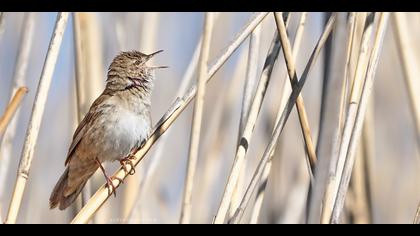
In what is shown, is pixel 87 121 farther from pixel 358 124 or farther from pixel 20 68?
pixel 358 124

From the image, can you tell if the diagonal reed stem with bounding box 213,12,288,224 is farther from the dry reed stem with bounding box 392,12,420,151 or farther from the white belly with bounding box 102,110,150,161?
the white belly with bounding box 102,110,150,161

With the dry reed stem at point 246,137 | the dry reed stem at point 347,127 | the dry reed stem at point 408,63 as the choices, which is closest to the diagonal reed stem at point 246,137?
the dry reed stem at point 246,137

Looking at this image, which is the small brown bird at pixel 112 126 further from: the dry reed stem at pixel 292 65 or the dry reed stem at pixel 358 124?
the dry reed stem at pixel 358 124

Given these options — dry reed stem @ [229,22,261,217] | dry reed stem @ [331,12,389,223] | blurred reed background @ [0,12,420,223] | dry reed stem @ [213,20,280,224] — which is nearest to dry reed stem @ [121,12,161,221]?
blurred reed background @ [0,12,420,223]

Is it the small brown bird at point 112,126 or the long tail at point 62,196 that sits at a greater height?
the small brown bird at point 112,126

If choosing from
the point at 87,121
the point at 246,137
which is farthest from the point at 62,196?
the point at 246,137
